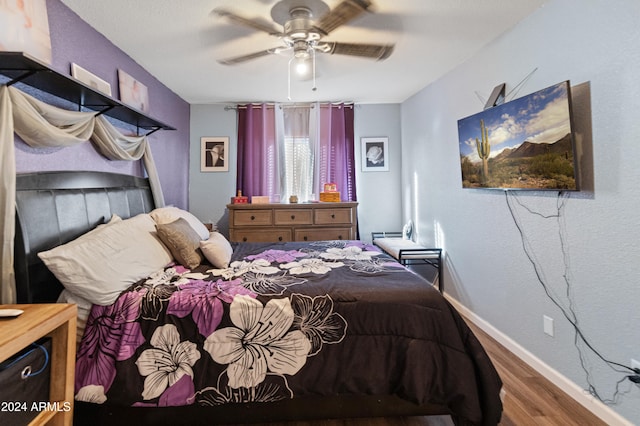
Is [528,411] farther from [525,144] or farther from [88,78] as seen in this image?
[88,78]

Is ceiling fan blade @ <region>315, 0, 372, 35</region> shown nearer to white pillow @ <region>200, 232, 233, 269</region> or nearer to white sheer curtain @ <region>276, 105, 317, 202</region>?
white pillow @ <region>200, 232, 233, 269</region>

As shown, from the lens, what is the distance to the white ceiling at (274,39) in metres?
2.11

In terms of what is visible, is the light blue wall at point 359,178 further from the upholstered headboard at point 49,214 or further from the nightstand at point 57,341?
the nightstand at point 57,341

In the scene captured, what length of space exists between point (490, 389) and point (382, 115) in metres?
3.83

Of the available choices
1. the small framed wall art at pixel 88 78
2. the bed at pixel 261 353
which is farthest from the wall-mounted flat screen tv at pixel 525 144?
the small framed wall art at pixel 88 78

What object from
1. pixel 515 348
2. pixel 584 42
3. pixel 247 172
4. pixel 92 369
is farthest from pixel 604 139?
pixel 247 172

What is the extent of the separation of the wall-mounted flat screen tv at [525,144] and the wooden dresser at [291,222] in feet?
5.45

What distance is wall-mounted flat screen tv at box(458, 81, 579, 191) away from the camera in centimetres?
183

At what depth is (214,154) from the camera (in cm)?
445

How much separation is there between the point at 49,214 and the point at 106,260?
1.48 feet

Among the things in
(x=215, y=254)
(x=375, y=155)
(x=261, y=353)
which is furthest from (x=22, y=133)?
(x=375, y=155)

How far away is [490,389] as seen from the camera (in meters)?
1.49

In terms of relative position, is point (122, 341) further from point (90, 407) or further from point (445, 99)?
point (445, 99)

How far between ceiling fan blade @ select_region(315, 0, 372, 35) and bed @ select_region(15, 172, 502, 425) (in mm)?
1645
